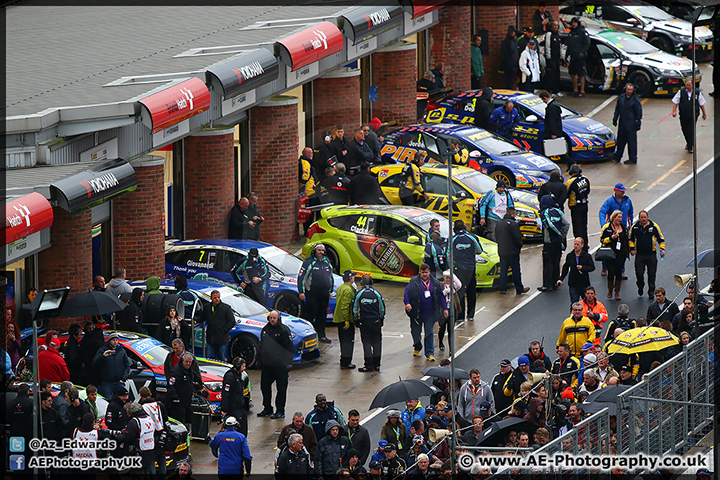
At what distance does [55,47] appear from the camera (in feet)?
88.8

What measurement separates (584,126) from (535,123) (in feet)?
3.74

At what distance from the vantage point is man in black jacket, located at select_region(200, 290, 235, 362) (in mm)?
20328

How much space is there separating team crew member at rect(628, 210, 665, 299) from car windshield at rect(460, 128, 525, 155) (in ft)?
20.7

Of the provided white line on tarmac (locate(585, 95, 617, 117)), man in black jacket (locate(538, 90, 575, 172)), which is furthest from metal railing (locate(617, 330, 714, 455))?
white line on tarmac (locate(585, 95, 617, 117))

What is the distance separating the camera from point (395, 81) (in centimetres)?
3306

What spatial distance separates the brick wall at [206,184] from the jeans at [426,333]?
20.0ft

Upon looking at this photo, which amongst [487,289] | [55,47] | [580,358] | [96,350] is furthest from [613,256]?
[55,47]

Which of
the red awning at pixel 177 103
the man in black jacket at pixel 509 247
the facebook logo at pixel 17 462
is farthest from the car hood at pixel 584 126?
the facebook logo at pixel 17 462

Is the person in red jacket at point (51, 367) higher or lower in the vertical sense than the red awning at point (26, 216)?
lower

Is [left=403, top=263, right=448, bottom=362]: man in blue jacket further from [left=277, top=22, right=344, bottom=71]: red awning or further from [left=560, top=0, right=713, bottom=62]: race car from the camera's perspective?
[left=560, top=0, right=713, bottom=62]: race car

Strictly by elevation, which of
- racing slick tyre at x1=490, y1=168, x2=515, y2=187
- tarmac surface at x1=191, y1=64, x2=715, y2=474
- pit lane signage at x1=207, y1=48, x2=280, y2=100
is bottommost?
tarmac surface at x1=191, y1=64, x2=715, y2=474

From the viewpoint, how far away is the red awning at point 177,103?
72.1 ft

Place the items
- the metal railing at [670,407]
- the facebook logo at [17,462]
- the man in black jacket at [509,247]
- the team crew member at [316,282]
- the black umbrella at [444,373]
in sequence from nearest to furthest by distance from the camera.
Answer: the metal railing at [670,407], the facebook logo at [17,462], the black umbrella at [444,373], the team crew member at [316,282], the man in black jacket at [509,247]

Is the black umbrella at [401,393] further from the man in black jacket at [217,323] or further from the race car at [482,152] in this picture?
the race car at [482,152]
